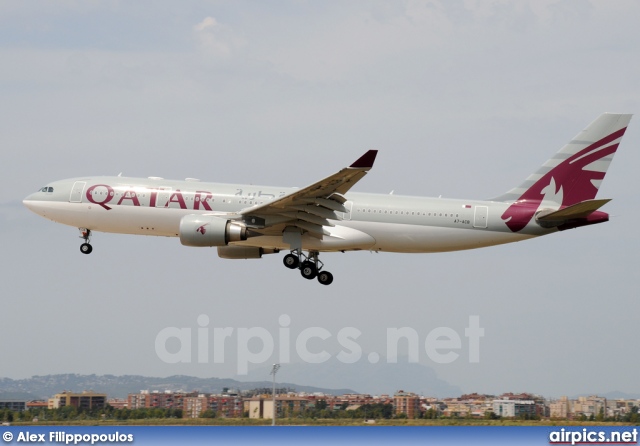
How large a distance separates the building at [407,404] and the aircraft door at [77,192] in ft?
83.2

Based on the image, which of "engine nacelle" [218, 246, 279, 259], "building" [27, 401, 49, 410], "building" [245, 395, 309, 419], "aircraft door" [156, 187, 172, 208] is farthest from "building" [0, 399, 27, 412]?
"aircraft door" [156, 187, 172, 208]

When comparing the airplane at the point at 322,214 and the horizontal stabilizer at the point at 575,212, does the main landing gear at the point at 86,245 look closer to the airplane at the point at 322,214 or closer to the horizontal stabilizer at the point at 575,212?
the airplane at the point at 322,214

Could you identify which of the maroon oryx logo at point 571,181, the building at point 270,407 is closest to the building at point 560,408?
the building at point 270,407

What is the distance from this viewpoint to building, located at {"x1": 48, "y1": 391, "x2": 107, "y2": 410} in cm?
6431

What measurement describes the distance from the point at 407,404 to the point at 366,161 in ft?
96.9

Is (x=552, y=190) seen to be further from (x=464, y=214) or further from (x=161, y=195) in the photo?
(x=161, y=195)

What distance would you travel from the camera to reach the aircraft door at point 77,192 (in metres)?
52.8

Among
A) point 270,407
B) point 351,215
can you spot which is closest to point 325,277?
point 351,215

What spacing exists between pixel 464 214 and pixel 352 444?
12.0 m

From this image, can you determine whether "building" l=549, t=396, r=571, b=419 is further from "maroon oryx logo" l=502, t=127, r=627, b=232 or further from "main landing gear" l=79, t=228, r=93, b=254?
"main landing gear" l=79, t=228, r=93, b=254

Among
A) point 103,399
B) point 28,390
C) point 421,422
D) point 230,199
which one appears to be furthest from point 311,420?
point 28,390

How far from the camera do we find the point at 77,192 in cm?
5294

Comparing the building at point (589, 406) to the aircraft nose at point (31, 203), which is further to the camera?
the building at point (589, 406)

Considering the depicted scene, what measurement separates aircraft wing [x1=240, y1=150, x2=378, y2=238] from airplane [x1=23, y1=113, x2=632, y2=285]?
5cm
